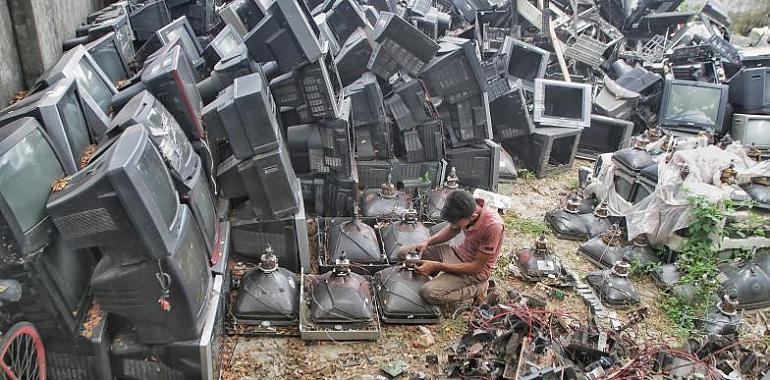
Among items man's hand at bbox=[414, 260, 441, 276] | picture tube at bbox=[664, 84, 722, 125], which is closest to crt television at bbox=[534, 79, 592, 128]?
picture tube at bbox=[664, 84, 722, 125]

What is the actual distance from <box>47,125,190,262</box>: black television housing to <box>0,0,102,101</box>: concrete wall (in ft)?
8.28

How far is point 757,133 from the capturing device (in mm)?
6672

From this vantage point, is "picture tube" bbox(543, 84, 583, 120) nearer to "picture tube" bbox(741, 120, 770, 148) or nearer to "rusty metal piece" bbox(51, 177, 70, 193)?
"picture tube" bbox(741, 120, 770, 148)

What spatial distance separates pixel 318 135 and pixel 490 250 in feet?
6.08

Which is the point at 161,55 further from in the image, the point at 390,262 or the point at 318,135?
the point at 390,262

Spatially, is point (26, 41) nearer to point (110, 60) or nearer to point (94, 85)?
point (110, 60)

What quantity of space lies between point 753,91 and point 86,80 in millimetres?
7703

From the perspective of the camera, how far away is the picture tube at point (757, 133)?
6645 mm

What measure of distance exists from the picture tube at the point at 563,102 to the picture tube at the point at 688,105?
4.14 ft

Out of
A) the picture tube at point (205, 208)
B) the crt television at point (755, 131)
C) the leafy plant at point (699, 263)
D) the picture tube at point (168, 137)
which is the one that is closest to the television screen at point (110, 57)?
the picture tube at point (168, 137)

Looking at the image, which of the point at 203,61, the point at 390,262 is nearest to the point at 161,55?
the point at 203,61

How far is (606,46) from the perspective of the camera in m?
8.56

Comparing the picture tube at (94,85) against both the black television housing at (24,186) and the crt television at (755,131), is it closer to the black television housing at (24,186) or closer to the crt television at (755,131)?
the black television housing at (24,186)

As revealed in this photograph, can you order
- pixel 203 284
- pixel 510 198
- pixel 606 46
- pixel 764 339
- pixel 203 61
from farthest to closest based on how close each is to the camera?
1. pixel 606 46
2. pixel 510 198
3. pixel 203 61
4. pixel 764 339
5. pixel 203 284
